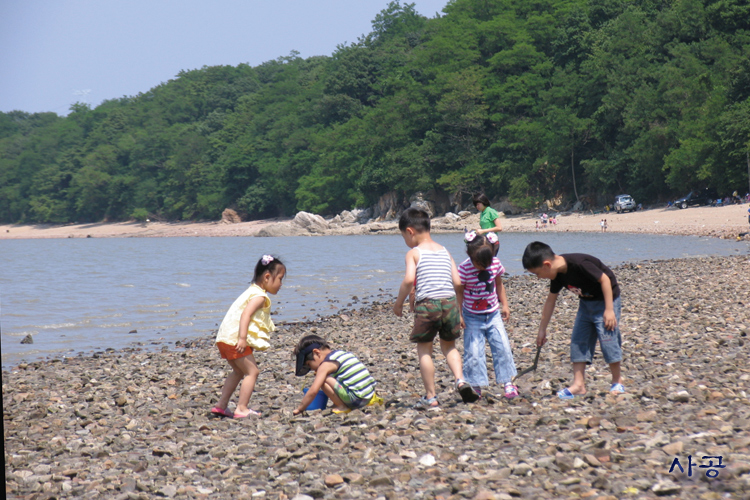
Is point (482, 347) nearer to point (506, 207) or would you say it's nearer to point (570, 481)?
point (570, 481)

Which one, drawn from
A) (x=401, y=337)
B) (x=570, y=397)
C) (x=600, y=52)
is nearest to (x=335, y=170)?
(x=600, y=52)

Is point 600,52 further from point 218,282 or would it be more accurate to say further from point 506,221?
point 218,282

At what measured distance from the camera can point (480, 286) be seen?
5848 millimetres

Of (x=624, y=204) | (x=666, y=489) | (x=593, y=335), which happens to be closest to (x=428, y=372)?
(x=593, y=335)

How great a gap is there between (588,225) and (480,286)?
47518mm

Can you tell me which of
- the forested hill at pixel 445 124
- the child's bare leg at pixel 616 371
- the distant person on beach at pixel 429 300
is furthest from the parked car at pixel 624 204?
the distant person on beach at pixel 429 300

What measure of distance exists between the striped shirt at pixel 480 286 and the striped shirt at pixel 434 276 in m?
0.17

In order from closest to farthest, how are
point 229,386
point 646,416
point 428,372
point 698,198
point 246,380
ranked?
point 646,416, point 428,372, point 246,380, point 229,386, point 698,198

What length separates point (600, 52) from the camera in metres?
60.4

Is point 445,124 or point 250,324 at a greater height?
point 445,124

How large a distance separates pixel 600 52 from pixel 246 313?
6103cm

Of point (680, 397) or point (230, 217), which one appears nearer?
point (680, 397)

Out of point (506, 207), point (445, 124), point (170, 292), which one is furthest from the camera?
point (445, 124)

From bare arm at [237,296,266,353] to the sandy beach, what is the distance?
105 ft
